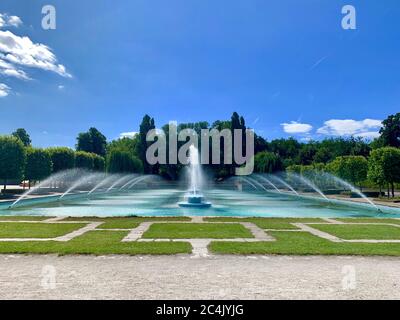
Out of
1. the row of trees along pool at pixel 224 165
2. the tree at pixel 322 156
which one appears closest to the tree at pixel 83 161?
the row of trees along pool at pixel 224 165

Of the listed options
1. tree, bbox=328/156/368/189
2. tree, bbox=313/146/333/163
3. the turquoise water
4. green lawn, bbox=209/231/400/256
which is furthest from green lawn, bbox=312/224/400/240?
tree, bbox=313/146/333/163

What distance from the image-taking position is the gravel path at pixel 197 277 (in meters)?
6.93

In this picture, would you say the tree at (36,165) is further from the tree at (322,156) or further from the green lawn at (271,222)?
the tree at (322,156)

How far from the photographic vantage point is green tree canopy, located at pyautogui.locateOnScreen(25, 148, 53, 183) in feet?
170

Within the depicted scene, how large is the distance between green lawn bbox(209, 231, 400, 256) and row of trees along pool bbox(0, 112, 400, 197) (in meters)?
32.4

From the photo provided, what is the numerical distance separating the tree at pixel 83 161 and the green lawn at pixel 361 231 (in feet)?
190

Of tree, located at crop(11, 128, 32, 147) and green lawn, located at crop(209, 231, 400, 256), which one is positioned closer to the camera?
green lawn, located at crop(209, 231, 400, 256)

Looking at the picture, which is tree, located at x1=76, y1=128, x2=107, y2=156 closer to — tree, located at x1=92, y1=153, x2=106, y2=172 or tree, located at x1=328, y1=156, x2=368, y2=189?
tree, located at x1=92, y1=153, x2=106, y2=172

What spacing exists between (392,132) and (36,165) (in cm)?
9098

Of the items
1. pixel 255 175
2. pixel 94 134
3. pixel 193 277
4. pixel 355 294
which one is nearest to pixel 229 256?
pixel 193 277

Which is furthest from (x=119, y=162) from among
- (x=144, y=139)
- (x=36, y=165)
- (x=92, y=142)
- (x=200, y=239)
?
(x=200, y=239)

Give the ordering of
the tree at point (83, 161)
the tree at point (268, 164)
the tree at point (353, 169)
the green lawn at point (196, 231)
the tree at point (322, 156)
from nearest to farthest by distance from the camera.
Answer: the green lawn at point (196, 231) → the tree at point (353, 169) → the tree at point (83, 161) → the tree at point (268, 164) → the tree at point (322, 156)
